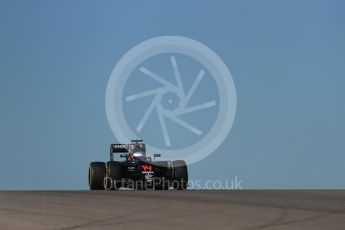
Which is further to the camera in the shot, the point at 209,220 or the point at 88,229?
Answer: the point at 209,220

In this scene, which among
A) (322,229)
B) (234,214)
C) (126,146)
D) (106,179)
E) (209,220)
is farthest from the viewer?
(126,146)

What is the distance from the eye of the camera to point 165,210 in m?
9.79

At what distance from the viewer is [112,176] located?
26578 millimetres

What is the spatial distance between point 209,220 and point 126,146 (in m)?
21.9

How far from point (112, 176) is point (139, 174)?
134 cm

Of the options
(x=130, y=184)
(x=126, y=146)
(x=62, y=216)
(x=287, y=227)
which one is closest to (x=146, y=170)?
(x=130, y=184)

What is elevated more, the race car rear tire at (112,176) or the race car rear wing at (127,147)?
the race car rear wing at (127,147)

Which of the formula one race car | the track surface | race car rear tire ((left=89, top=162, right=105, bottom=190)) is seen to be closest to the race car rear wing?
the formula one race car

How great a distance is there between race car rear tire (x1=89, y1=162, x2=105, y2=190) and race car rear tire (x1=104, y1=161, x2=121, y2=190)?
272mm

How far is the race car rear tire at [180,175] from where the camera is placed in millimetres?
27719

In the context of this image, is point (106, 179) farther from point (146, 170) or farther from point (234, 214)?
point (234, 214)

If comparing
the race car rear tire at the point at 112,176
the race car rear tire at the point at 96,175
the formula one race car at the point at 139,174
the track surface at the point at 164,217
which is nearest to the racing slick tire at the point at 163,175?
the formula one race car at the point at 139,174

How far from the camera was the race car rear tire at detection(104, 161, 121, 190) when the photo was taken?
1045 inches

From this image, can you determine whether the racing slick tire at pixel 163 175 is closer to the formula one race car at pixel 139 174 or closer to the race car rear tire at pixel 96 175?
the formula one race car at pixel 139 174
